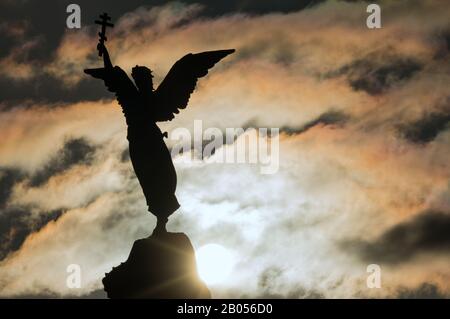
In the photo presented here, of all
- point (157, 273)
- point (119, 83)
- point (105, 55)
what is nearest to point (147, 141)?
point (119, 83)

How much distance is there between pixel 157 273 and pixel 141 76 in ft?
12.7

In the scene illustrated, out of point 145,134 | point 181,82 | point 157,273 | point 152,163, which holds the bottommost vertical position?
point 157,273

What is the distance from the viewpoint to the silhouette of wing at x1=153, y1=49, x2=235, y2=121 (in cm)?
1664

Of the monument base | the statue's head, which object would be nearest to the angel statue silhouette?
A: the statue's head

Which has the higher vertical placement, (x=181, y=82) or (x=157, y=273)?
(x=181, y=82)

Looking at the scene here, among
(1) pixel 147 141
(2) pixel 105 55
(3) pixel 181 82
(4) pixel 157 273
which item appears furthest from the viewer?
(3) pixel 181 82

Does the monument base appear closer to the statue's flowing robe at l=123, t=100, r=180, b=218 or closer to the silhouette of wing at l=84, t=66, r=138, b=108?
the statue's flowing robe at l=123, t=100, r=180, b=218

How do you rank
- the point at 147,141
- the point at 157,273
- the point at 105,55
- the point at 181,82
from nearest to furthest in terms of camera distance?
the point at 157,273 < the point at 105,55 < the point at 147,141 < the point at 181,82

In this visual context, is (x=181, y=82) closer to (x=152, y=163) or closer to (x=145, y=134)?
(x=145, y=134)

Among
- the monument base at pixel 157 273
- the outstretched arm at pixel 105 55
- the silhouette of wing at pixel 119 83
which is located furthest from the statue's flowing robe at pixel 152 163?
the outstretched arm at pixel 105 55

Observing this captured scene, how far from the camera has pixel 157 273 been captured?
15.4 meters
